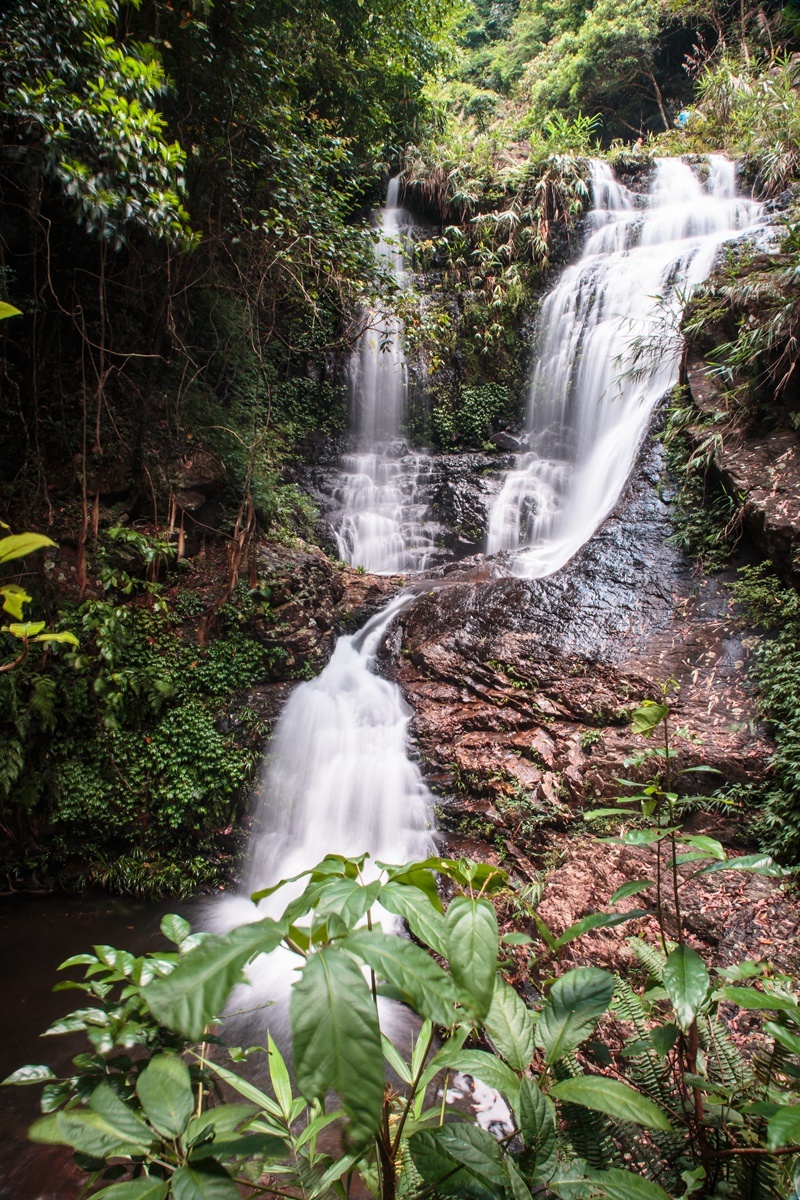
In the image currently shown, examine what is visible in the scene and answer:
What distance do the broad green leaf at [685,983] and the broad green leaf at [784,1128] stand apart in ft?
0.55

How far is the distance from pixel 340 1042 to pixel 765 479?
5.76m

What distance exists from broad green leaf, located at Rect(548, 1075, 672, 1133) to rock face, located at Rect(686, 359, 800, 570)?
4.62 metres

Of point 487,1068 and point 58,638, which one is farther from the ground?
point 58,638

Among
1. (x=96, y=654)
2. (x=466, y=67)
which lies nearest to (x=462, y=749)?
(x=96, y=654)

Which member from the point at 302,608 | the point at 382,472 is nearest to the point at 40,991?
the point at 302,608

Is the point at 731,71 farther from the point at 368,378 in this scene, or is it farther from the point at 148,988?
the point at 148,988

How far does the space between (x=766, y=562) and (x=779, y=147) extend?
8.50 m

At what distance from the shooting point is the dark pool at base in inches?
98.1

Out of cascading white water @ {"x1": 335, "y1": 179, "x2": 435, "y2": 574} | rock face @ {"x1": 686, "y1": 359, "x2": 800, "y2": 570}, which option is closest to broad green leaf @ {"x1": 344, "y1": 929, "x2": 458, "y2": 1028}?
rock face @ {"x1": 686, "y1": 359, "x2": 800, "y2": 570}

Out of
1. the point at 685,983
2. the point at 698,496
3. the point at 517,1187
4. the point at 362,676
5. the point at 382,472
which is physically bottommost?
the point at 362,676

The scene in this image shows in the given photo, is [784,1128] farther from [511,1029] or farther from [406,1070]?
[406,1070]

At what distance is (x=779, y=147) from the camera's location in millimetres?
8656

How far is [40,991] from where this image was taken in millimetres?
3555

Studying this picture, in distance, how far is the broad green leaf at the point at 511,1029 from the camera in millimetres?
977
